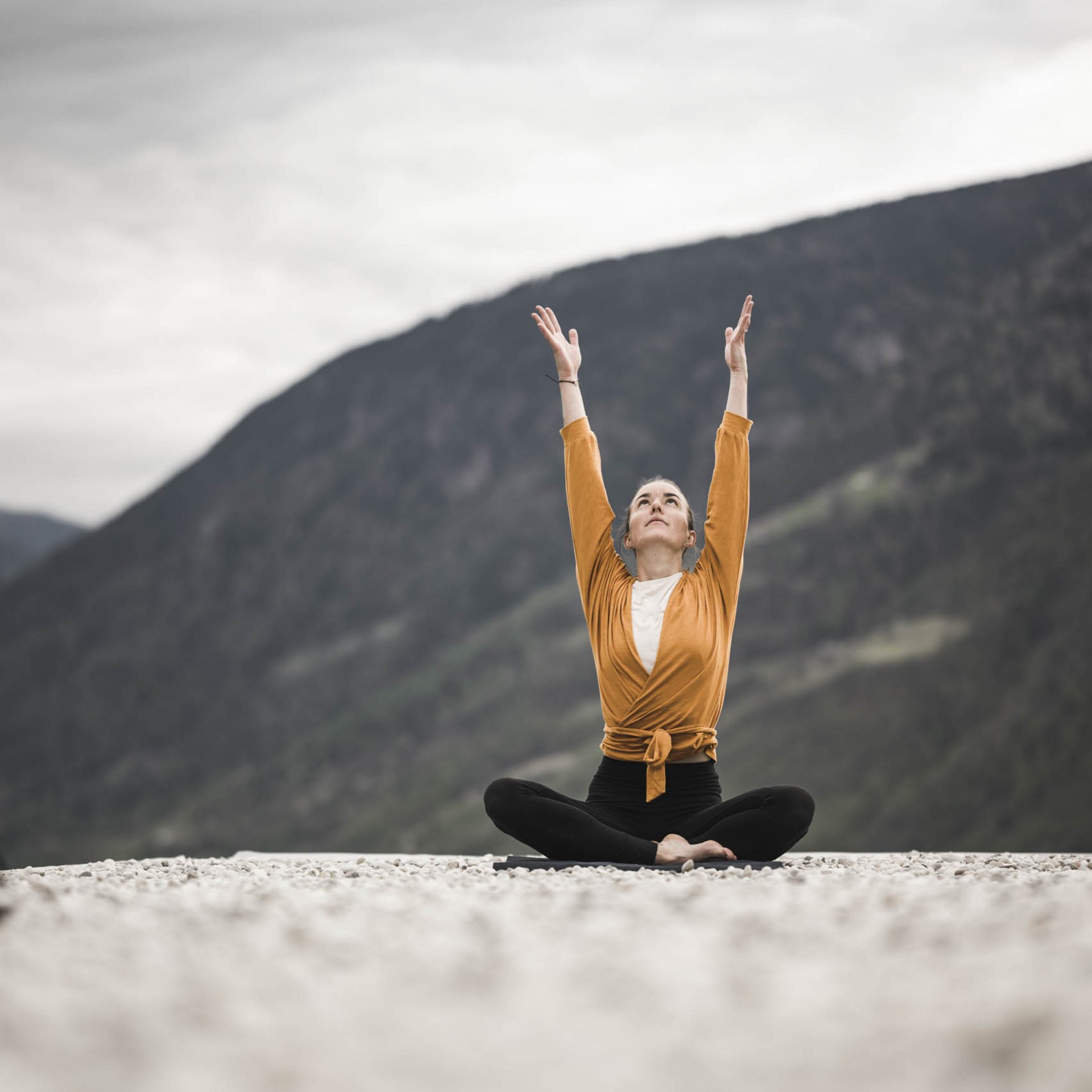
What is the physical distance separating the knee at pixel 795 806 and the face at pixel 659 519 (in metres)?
1.00

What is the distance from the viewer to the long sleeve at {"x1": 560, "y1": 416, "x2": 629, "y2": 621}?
4520mm

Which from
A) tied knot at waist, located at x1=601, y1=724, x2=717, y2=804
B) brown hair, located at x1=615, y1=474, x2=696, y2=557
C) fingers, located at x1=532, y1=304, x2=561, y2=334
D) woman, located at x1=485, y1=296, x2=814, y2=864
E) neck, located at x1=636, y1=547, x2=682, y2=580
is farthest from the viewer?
fingers, located at x1=532, y1=304, x2=561, y2=334

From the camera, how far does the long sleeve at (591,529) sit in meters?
4.52

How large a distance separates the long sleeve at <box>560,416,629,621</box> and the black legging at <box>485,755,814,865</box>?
0.67 metres

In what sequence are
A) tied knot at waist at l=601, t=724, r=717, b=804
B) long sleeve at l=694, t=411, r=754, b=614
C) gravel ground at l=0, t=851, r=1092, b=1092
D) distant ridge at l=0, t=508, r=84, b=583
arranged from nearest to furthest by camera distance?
gravel ground at l=0, t=851, r=1092, b=1092
tied knot at waist at l=601, t=724, r=717, b=804
long sleeve at l=694, t=411, r=754, b=614
distant ridge at l=0, t=508, r=84, b=583

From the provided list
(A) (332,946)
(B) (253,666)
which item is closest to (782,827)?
(A) (332,946)

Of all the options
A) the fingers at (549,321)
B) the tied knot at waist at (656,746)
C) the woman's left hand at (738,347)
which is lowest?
the tied knot at waist at (656,746)

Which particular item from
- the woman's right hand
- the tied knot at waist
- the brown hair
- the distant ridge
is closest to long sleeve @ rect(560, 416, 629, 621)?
the brown hair

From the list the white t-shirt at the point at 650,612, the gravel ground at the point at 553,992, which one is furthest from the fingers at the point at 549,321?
the gravel ground at the point at 553,992

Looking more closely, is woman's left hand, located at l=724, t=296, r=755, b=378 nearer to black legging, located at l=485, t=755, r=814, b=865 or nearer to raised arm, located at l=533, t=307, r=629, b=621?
raised arm, located at l=533, t=307, r=629, b=621

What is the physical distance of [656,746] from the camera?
4141 millimetres

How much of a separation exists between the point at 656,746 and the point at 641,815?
1.02 ft

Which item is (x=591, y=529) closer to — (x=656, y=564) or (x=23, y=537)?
(x=656, y=564)

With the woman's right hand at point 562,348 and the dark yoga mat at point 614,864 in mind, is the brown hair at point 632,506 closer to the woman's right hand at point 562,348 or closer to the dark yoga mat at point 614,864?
the woman's right hand at point 562,348
